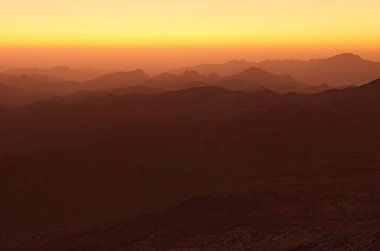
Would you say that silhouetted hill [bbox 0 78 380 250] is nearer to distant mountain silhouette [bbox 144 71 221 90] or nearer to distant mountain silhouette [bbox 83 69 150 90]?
distant mountain silhouette [bbox 144 71 221 90]

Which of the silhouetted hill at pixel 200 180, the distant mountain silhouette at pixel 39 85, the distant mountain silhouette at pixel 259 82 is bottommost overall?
the silhouetted hill at pixel 200 180

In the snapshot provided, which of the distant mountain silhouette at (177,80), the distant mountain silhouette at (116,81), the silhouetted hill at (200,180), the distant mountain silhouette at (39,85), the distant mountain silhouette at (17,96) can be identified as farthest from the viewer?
the distant mountain silhouette at (116,81)

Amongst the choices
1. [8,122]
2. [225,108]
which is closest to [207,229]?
[225,108]

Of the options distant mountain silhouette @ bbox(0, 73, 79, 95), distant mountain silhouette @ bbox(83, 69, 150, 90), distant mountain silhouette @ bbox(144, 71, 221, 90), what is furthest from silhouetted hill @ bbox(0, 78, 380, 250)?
distant mountain silhouette @ bbox(83, 69, 150, 90)

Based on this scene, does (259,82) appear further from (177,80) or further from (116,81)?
(116,81)

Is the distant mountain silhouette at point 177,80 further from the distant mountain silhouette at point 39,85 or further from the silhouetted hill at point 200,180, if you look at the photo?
the silhouetted hill at point 200,180

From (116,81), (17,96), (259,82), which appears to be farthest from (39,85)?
(259,82)

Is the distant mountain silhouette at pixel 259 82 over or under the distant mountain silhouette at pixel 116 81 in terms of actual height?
under

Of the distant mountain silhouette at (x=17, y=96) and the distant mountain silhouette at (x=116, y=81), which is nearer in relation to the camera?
the distant mountain silhouette at (x=17, y=96)

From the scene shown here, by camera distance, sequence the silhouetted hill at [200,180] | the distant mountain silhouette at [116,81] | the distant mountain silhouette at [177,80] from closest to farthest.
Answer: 1. the silhouetted hill at [200,180]
2. the distant mountain silhouette at [177,80]
3. the distant mountain silhouette at [116,81]

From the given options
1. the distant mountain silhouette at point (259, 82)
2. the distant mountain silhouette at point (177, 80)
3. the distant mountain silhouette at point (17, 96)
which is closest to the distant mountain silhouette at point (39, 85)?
the distant mountain silhouette at point (17, 96)
